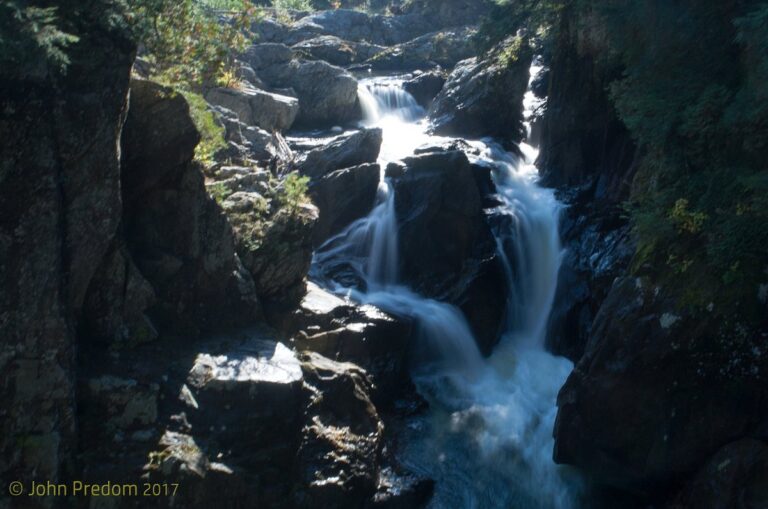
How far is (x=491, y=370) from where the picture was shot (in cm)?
1106

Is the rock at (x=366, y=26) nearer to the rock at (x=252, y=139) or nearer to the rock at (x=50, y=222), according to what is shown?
the rock at (x=252, y=139)

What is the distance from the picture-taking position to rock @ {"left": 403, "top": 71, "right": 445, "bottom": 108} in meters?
24.6

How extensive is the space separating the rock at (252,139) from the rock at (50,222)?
18.4 feet

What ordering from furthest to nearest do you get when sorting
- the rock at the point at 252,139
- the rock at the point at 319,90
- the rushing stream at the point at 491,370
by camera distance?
the rock at the point at 319,90 → the rock at the point at 252,139 → the rushing stream at the point at 491,370

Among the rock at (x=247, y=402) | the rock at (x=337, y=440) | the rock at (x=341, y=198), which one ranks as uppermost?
the rock at (x=341, y=198)

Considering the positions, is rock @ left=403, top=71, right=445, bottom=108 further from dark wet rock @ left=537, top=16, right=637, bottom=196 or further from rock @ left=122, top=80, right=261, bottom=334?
rock @ left=122, top=80, right=261, bottom=334

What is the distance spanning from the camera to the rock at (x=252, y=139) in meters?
12.6

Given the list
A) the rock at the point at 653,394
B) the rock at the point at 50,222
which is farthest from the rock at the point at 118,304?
the rock at the point at 653,394

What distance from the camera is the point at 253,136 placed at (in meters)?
14.5

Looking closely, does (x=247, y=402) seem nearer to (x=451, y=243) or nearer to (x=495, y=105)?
(x=451, y=243)

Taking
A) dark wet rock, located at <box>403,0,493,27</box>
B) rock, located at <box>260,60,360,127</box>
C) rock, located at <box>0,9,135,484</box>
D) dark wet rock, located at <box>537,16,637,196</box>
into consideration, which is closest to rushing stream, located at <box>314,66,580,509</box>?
dark wet rock, located at <box>537,16,637,196</box>

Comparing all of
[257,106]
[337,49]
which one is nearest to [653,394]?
[257,106]

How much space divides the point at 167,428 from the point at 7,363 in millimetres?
1645

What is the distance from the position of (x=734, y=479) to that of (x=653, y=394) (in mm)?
1233
